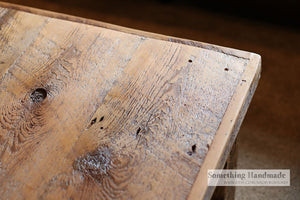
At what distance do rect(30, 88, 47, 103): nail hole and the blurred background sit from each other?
0.79 m

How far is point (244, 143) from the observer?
4.66 ft

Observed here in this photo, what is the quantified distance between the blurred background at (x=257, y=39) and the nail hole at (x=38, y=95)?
2.58 ft

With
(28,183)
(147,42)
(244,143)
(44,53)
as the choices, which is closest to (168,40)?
(147,42)

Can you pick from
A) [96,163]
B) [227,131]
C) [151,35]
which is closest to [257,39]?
[151,35]

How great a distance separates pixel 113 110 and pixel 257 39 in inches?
48.7

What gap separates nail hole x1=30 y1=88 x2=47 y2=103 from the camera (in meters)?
0.79

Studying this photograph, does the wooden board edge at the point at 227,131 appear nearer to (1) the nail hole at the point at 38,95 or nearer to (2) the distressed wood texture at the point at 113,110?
(2) the distressed wood texture at the point at 113,110

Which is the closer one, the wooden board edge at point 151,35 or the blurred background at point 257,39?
the wooden board edge at point 151,35

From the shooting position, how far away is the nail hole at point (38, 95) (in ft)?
2.60

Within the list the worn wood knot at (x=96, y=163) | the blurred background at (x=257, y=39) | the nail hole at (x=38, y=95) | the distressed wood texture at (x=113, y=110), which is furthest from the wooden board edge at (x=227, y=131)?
the blurred background at (x=257, y=39)

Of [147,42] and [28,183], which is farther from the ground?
[147,42]

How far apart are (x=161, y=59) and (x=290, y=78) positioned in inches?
37.8

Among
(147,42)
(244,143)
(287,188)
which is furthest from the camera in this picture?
(244,143)

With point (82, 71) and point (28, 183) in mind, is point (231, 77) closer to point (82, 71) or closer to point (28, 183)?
point (82, 71)
